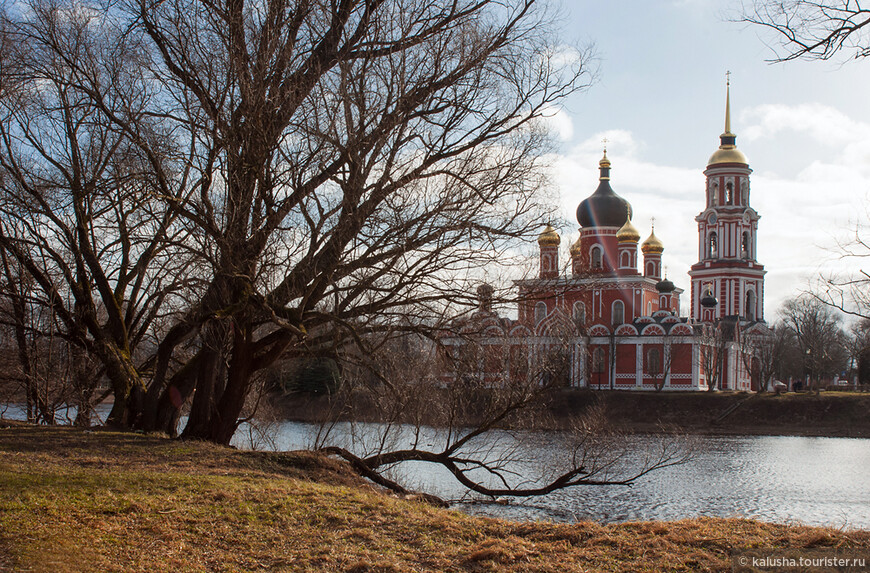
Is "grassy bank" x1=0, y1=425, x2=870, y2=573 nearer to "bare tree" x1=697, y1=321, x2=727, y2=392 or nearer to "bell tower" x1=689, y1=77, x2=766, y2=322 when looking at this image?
"bare tree" x1=697, y1=321, x2=727, y2=392

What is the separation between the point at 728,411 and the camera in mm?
41438

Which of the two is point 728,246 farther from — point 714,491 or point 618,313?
point 714,491

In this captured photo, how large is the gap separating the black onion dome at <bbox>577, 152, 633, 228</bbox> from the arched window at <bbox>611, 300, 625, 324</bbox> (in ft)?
16.5

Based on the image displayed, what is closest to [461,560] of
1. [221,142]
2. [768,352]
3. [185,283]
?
[221,142]

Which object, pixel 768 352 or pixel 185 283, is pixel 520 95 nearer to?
pixel 185 283

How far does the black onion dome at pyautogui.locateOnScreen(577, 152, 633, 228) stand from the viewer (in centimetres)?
5244

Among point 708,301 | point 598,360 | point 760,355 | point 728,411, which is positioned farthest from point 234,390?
point 760,355

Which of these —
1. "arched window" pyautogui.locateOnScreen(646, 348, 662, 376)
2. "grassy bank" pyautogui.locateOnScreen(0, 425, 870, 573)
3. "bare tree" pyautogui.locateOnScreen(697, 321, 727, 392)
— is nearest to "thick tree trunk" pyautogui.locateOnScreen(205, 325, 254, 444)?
"grassy bank" pyautogui.locateOnScreen(0, 425, 870, 573)

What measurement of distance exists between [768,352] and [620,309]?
11.8m

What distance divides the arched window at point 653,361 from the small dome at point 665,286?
5.11 meters

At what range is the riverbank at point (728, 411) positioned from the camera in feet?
128

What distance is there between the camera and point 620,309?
51250 mm

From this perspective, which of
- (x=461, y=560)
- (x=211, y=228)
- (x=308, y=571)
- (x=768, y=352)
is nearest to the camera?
(x=308, y=571)

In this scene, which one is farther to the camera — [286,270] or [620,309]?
[620,309]
